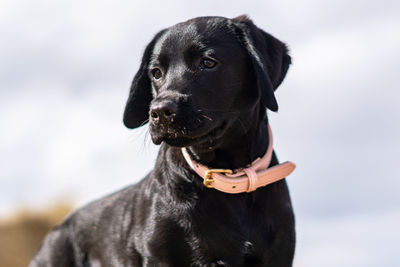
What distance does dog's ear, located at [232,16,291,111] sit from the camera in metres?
4.56

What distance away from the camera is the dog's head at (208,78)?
14.1 feet

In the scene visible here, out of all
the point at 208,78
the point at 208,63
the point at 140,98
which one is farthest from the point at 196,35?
Answer: the point at 140,98

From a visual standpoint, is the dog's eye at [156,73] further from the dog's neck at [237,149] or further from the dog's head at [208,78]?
the dog's neck at [237,149]

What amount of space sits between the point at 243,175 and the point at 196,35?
1175 millimetres

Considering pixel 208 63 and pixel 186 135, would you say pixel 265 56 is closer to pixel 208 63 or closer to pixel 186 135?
pixel 208 63

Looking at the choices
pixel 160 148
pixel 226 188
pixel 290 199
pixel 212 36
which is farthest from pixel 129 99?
pixel 290 199

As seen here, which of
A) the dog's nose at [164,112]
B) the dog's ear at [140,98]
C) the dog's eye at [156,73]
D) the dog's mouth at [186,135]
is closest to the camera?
the dog's nose at [164,112]

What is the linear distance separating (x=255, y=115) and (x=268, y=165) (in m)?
0.43

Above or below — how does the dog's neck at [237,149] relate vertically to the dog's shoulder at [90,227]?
above

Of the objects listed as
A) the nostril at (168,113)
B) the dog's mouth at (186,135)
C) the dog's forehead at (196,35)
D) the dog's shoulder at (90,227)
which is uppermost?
the dog's forehead at (196,35)

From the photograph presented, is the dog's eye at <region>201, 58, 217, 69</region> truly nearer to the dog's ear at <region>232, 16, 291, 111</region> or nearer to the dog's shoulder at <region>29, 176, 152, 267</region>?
the dog's ear at <region>232, 16, 291, 111</region>

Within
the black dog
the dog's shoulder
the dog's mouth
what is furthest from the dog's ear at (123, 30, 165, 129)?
the dog's mouth

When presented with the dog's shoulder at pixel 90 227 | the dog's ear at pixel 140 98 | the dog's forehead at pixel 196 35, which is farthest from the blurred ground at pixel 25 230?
the dog's forehead at pixel 196 35

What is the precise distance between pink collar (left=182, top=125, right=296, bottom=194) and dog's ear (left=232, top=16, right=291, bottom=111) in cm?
49
